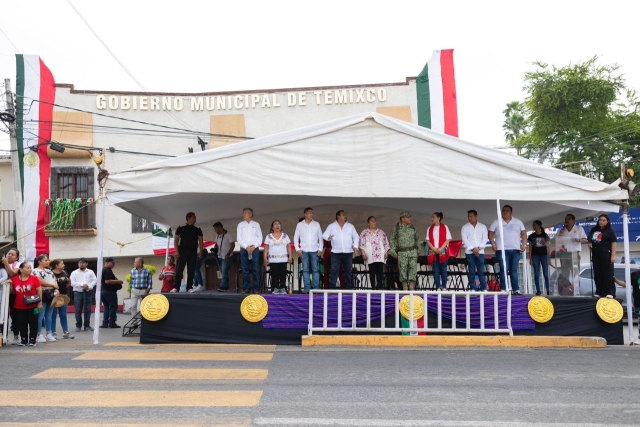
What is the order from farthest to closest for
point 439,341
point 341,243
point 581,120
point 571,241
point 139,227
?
point 581,120 → point 139,227 → point 571,241 → point 341,243 → point 439,341

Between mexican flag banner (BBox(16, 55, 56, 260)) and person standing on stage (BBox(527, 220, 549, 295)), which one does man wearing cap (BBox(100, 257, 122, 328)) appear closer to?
person standing on stage (BBox(527, 220, 549, 295))

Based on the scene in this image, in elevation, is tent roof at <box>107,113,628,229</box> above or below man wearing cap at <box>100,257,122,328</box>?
above

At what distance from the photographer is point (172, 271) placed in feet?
49.8

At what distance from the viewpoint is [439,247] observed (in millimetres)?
12219

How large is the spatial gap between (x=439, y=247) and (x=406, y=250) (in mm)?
625

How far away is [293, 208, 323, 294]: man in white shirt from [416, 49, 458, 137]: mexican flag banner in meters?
17.4

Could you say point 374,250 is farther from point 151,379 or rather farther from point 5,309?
point 5,309

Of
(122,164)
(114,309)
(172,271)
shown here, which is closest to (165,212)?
(172,271)

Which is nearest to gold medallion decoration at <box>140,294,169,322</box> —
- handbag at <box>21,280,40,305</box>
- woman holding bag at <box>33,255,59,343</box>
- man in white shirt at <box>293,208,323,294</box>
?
handbag at <box>21,280,40,305</box>

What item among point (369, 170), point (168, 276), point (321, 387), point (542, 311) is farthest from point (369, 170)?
point (168, 276)

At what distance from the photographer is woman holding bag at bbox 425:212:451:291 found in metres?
12.2

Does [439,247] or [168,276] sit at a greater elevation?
[439,247]

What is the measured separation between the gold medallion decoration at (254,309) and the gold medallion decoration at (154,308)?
1207 mm

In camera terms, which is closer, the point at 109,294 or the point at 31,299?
the point at 31,299
